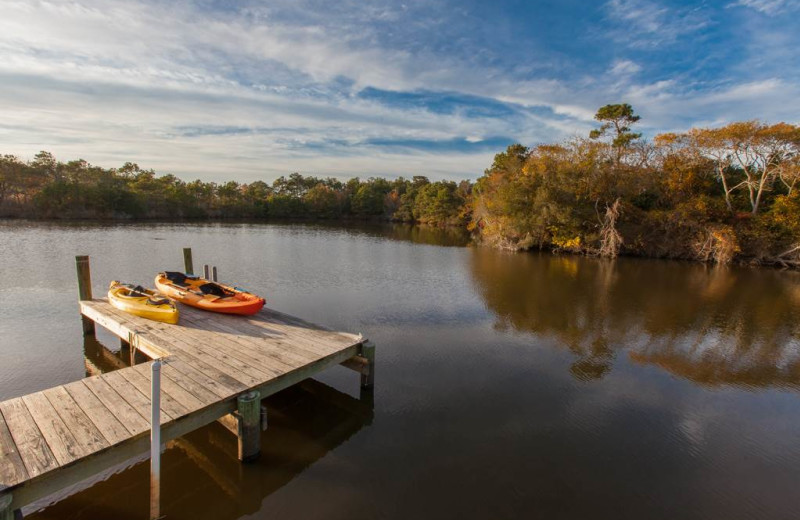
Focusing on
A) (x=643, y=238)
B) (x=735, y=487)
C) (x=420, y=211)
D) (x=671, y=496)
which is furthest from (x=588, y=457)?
(x=420, y=211)

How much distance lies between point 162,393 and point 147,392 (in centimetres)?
24

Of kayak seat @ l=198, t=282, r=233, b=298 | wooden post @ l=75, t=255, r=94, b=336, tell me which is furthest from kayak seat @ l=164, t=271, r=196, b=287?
wooden post @ l=75, t=255, r=94, b=336

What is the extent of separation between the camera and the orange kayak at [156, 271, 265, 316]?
805 centimetres

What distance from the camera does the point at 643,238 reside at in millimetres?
26594

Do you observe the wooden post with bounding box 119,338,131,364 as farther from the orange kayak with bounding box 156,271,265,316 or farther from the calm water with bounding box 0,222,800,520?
the orange kayak with bounding box 156,271,265,316

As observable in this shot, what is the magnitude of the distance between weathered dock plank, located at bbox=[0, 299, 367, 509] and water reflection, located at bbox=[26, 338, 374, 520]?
0.44 m

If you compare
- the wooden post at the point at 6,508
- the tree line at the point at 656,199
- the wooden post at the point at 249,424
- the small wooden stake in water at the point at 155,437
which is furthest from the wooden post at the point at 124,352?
the tree line at the point at 656,199

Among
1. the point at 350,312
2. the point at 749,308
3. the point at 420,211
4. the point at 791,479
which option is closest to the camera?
the point at 791,479

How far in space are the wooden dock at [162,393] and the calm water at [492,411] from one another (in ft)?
2.58

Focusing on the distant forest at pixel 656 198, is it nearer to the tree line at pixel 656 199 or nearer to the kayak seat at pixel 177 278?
the tree line at pixel 656 199

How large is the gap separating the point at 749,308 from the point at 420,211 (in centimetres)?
4607

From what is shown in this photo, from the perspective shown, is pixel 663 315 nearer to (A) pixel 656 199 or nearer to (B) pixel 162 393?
(B) pixel 162 393

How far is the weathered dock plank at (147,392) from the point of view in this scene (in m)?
3.60

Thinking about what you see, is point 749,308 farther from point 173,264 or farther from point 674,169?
point 173,264
